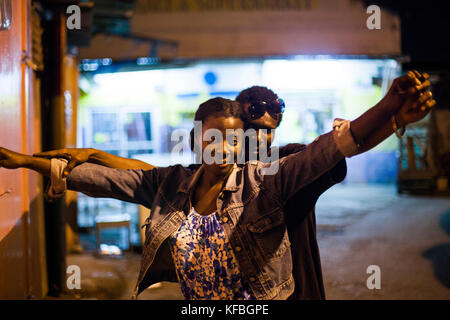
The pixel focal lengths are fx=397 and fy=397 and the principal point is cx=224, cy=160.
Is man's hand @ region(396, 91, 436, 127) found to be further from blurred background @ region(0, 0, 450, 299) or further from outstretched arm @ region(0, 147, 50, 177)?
blurred background @ region(0, 0, 450, 299)

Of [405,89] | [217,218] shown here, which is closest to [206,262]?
[217,218]

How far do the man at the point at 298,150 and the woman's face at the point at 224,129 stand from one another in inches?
13.3

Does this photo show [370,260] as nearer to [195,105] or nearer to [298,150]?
[298,150]

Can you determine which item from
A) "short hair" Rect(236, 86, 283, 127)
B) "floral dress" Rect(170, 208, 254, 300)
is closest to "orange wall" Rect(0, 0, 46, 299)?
"floral dress" Rect(170, 208, 254, 300)

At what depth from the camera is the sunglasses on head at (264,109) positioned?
237cm

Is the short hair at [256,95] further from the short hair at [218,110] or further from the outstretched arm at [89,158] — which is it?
the outstretched arm at [89,158]

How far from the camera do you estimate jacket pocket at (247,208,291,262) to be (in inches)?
72.1

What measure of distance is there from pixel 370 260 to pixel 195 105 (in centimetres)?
823

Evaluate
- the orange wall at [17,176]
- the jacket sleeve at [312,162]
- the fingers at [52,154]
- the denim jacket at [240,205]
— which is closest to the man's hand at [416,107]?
the jacket sleeve at [312,162]

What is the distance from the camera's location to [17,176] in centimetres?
309

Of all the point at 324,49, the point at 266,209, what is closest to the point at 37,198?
the point at 266,209

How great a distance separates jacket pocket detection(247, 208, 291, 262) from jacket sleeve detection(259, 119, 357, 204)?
9 cm

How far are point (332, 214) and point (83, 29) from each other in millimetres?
5379

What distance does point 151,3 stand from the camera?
994 centimetres
